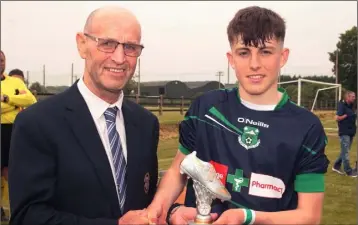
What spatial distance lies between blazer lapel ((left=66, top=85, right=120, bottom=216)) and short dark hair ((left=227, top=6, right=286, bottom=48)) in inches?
32.5

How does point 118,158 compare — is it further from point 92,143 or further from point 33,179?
point 33,179

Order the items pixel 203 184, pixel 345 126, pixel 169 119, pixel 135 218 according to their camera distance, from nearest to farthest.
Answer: pixel 203 184 < pixel 135 218 < pixel 345 126 < pixel 169 119

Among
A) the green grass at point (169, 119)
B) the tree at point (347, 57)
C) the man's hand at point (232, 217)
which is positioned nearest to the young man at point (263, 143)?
the man's hand at point (232, 217)

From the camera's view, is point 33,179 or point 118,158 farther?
point 118,158

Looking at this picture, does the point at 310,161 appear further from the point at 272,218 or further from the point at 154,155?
the point at 154,155

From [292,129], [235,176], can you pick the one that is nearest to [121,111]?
[235,176]

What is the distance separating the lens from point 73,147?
2123 millimetres

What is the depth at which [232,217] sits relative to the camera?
1.81 metres

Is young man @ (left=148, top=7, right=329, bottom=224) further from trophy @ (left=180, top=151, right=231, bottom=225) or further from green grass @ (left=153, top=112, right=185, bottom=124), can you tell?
green grass @ (left=153, top=112, right=185, bottom=124)

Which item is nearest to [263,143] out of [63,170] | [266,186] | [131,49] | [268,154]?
[268,154]

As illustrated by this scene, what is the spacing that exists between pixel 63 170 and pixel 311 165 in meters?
1.17

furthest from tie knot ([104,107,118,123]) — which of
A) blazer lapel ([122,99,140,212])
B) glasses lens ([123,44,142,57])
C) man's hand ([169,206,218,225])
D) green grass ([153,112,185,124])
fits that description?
green grass ([153,112,185,124])

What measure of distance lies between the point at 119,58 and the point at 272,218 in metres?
1.06

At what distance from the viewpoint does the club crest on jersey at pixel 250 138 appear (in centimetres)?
206
